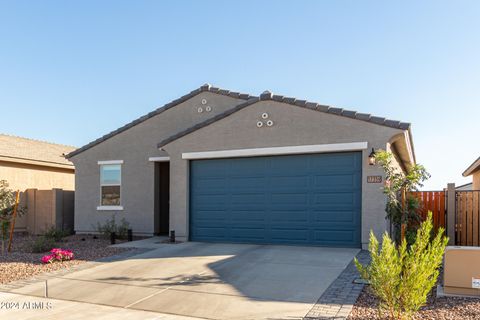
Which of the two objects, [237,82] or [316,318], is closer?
[316,318]

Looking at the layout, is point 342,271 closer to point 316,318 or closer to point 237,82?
point 316,318

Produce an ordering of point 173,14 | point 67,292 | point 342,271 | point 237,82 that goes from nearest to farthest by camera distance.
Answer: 1. point 67,292
2. point 342,271
3. point 173,14
4. point 237,82

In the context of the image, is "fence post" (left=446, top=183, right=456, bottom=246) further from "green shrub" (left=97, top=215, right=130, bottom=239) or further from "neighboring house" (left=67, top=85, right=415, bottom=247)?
"green shrub" (left=97, top=215, right=130, bottom=239)

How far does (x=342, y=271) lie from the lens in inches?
301

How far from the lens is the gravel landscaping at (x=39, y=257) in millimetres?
8555

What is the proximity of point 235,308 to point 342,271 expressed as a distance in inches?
115

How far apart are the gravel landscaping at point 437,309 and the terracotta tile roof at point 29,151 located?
1635 cm

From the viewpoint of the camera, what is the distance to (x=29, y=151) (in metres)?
18.5

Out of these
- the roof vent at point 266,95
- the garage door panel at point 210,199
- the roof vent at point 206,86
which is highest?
the roof vent at point 206,86

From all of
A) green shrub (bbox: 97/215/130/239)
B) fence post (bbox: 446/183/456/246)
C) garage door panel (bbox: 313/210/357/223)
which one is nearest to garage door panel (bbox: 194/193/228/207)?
garage door panel (bbox: 313/210/357/223)

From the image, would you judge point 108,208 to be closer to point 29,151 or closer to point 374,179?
point 29,151

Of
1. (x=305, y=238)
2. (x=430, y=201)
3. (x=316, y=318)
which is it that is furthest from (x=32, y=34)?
(x=430, y=201)

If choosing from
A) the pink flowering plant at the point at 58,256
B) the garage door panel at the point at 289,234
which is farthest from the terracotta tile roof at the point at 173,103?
the pink flowering plant at the point at 58,256

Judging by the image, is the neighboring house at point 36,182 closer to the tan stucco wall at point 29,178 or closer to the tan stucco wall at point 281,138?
the tan stucco wall at point 29,178
